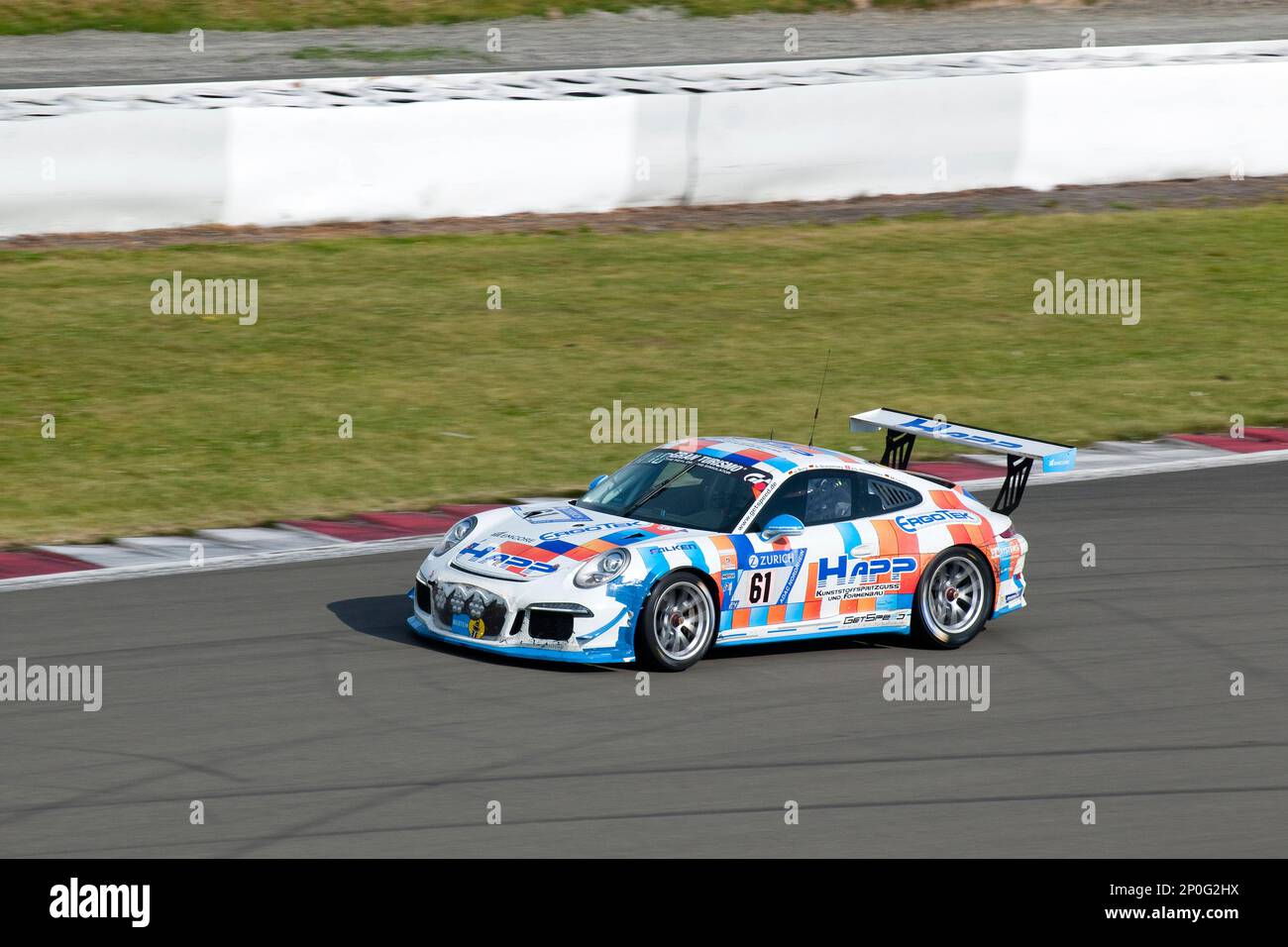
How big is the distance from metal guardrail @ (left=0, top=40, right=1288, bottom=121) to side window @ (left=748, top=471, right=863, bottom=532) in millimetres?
10806

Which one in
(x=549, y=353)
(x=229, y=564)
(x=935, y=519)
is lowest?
(x=229, y=564)

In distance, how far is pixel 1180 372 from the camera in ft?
64.1

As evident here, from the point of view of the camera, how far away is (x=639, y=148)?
21.7 m

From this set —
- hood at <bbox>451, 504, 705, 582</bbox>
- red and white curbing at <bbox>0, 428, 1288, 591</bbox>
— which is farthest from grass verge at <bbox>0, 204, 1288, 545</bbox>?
hood at <bbox>451, 504, 705, 582</bbox>

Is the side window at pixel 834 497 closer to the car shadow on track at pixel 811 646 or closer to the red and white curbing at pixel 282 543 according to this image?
the car shadow on track at pixel 811 646

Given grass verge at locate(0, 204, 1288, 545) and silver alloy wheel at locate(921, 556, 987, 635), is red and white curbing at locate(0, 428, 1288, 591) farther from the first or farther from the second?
silver alloy wheel at locate(921, 556, 987, 635)

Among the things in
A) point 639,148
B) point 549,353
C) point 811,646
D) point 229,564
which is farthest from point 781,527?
point 639,148

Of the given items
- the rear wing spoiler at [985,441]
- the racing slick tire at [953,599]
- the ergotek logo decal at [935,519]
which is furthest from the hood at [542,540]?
the rear wing spoiler at [985,441]

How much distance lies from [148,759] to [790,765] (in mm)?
2964

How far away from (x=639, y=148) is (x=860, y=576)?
11.7m

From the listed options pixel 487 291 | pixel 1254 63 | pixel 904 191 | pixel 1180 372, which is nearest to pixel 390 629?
pixel 487 291

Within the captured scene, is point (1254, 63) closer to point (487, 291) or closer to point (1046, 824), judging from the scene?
point (487, 291)

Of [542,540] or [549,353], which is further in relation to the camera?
[549,353]

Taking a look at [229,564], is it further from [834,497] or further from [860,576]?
[860,576]
